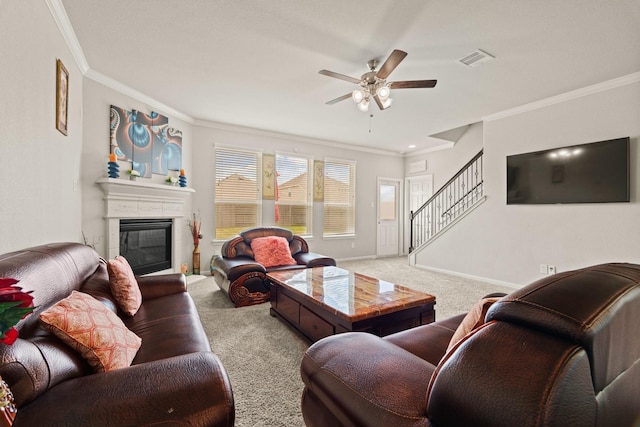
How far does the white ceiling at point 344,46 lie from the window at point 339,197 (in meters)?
2.27

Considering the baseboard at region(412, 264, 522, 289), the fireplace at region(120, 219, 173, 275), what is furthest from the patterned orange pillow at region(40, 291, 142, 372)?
the baseboard at region(412, 264, 522, 289)

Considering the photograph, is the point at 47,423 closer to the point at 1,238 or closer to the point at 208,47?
the point at 1,238

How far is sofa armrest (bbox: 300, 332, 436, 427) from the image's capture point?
0.79m

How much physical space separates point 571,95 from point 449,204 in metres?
2.95

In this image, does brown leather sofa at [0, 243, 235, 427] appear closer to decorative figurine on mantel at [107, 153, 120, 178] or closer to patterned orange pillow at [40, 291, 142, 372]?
patterned orange pillow at [40, 291, 142, 372]

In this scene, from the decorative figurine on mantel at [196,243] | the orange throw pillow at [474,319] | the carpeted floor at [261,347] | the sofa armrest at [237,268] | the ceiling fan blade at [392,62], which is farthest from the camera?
the decorative figurine on mantel at [196,243]

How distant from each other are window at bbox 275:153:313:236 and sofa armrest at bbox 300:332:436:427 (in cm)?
471

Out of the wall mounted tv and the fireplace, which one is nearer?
the wall mounted tv

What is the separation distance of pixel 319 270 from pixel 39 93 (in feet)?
9.18

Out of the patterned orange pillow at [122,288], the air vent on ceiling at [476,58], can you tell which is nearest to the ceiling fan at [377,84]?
the air vent on ceiling at [476,58]

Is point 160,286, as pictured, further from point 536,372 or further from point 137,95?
point 137,95

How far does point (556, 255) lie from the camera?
12.7ft

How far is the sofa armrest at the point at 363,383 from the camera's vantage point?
791 millimetres

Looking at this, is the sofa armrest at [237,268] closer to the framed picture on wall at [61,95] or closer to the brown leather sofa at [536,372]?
the framed picture on wall at [61,95]
